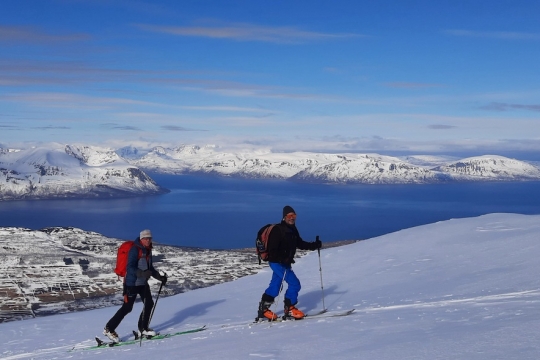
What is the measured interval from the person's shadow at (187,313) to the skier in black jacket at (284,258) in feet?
9.58

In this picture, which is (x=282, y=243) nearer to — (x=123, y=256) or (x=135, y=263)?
(x=135, y=263)

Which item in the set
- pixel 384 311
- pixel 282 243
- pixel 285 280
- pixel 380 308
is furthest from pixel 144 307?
pixel 380 308

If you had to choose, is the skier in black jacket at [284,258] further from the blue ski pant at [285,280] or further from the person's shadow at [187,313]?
the person's shadow at [187,313]

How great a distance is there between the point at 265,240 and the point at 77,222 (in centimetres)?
15567

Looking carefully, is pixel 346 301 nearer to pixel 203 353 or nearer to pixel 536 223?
pixel 203 353

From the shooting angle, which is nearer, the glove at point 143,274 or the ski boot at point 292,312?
Answer: the glove at point 143,274

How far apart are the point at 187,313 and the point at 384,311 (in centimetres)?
562

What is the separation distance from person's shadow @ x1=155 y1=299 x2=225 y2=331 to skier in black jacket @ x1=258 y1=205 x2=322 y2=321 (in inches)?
115

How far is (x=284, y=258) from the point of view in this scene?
10.2m

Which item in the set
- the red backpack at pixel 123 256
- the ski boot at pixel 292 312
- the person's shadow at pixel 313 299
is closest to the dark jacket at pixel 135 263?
the red backpack at pixel 123 256

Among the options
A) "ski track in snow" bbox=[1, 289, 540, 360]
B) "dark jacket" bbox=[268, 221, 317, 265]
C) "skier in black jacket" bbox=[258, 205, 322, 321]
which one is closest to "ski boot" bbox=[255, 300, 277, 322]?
"skier in black jacket" bbox=[258, 205, 322, 321]

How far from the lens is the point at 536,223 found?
19.9 m

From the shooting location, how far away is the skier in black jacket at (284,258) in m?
10.2

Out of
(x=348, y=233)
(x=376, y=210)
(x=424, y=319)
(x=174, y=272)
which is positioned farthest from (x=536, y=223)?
(x=376, y=210)
